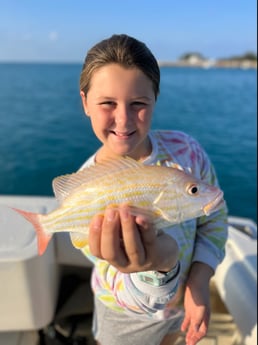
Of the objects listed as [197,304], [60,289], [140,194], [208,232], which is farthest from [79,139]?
[140,194]

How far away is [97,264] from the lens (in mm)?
1538

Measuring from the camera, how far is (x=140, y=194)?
105 centimetres

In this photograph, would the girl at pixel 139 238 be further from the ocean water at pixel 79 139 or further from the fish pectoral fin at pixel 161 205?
the ocean water at pixel 79 139

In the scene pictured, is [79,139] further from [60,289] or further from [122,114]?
[122,114]

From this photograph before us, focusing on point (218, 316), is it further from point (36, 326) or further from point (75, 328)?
point (36, 326)

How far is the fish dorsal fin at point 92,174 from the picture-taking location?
42.9 inches

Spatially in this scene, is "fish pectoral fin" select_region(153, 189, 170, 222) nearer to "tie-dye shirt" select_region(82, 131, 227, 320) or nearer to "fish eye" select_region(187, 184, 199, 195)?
"fish eye" select_region(187, 184, 199, 195)

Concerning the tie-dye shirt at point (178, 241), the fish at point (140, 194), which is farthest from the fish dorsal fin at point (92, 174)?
the tie-dye shirt at point (178, 241)

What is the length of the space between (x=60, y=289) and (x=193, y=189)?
1567 mm

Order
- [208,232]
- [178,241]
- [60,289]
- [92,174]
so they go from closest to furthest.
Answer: [92,174]
[178,241]
[208,232]
[60,289]

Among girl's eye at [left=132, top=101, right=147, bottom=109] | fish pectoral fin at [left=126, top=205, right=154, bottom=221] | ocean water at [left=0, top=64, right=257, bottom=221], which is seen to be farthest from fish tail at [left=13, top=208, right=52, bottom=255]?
ocean water at [left=0, top=64, right=257, bottom=221]

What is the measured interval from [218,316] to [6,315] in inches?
51.8

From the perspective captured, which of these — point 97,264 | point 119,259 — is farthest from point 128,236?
point 97,264

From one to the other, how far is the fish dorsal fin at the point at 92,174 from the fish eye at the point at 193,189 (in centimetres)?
15
